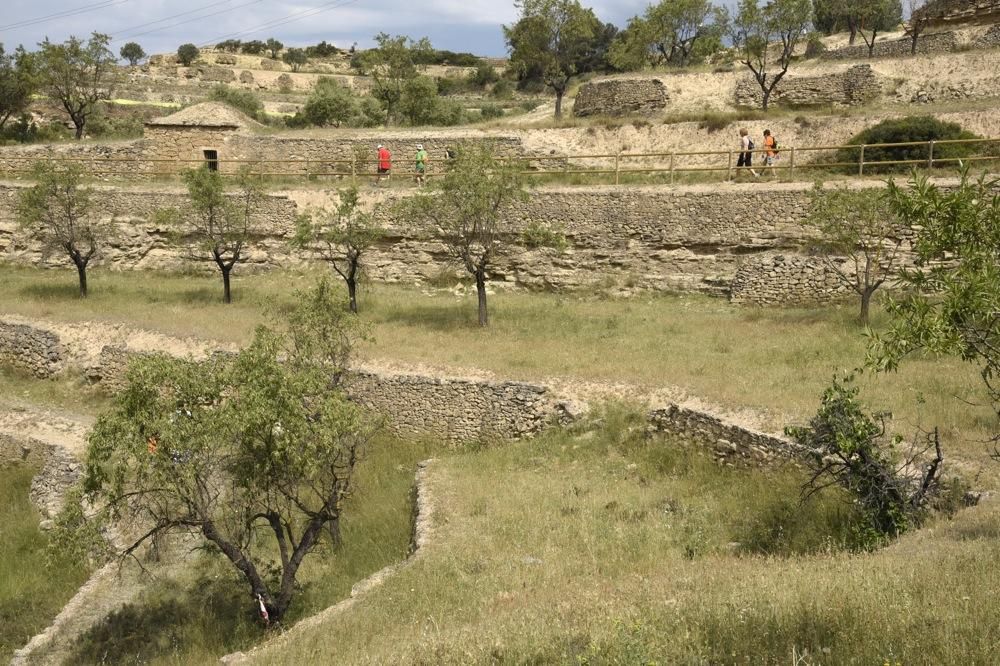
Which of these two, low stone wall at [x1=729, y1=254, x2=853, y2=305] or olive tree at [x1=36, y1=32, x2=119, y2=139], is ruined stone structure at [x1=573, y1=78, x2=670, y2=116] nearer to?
low stone wall at [x1=729, y1=254, x2=853, y2=305]

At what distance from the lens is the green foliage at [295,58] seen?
272 ft

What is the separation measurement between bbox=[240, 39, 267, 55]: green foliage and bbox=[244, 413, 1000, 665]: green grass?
8841cm

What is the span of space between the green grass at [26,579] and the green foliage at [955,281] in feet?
33.3

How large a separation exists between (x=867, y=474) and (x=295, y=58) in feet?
281

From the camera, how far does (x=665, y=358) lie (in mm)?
16766

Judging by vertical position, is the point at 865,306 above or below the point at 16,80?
below

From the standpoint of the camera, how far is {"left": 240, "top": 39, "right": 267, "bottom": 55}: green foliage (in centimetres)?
9175

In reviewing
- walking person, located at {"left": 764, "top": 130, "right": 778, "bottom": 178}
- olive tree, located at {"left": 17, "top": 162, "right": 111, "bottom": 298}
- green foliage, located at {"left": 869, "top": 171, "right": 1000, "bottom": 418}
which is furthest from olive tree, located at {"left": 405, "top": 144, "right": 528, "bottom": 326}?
green foliage, located at {"left": 869, "top": 171, "right": 1000, "bottom": 418}

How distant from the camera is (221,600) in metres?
11.4

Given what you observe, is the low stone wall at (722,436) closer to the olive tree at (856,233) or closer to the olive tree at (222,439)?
the olive tree at (222,439)

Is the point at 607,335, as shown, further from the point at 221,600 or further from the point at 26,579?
the point at 26,579

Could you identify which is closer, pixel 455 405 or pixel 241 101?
pixel 455 405

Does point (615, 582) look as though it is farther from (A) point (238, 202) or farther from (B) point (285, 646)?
(A) point (238, 202)

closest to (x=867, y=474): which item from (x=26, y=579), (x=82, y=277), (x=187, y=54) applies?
(x=26, y=579)
